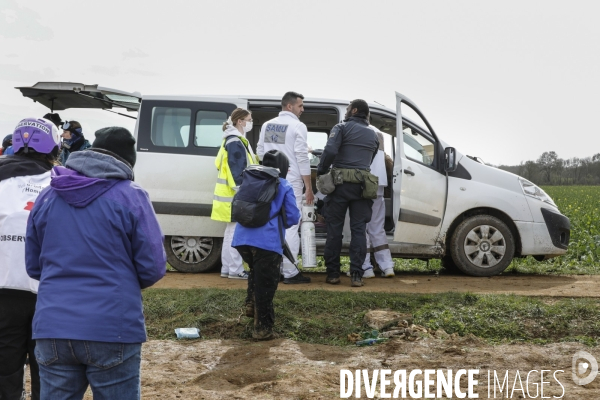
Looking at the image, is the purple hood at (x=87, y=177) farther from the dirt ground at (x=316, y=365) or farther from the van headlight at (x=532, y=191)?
the van headlight at (x=532, y=191)

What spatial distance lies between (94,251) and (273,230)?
3182 millimetres

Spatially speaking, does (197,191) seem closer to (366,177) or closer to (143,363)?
(366,177)

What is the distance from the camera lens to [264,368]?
521 centimetres

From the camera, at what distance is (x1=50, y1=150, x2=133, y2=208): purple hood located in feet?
9.44

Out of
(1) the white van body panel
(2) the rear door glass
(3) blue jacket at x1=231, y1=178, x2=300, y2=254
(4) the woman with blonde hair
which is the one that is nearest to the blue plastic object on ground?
(3) blue jacket at x1=231, y1=178, x2=300, y2=254

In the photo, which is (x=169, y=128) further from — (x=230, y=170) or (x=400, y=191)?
(x=400, y=191)

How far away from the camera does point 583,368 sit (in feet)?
16.8

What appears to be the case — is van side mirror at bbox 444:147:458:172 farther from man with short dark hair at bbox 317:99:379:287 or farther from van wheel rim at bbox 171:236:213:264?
van wheel rim at bbox 171:236:213:264

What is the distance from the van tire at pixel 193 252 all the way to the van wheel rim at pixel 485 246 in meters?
3.19

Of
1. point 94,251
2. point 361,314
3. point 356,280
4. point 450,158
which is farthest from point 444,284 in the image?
point 94,251

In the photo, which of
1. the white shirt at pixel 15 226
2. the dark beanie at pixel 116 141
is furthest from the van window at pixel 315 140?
the dark beanie at pixel 116 141

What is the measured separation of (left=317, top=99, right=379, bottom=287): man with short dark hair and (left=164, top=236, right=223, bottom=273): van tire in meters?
1.69

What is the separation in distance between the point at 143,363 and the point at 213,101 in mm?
4379

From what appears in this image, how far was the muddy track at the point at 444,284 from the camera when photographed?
26.8 ft
